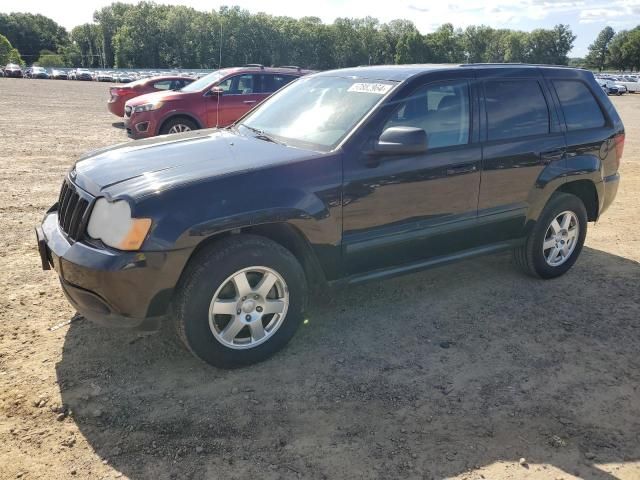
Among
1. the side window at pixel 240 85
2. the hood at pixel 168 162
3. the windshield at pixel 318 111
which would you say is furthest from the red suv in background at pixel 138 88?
the hood at pixel 168 162

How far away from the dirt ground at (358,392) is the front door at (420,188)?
613 millimetres

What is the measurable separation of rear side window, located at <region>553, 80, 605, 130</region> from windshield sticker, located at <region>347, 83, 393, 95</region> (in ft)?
5.86

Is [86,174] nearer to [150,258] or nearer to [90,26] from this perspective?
[150,258]

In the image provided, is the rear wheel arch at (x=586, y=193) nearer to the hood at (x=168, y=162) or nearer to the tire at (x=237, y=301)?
the hood at (x=168, y=162)

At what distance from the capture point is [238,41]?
120 metres

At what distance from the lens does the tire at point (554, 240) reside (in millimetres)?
4847

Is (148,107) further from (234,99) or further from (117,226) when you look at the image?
(117,226)

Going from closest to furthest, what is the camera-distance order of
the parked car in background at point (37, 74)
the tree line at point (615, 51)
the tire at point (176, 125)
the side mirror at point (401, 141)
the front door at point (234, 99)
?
the side mirror at point (401, 141)
the tire at point (176, 125)
the front door at point (234, 99)
the parked car in background at point (37, 74)
the tree line at point (615, 51)

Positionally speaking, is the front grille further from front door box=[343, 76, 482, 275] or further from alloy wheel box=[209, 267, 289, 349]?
front door box=[343, 76, 482, 275]

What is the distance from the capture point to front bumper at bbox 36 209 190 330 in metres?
2.98

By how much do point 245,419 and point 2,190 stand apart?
231 inches

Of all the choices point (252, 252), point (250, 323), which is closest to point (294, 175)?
point (252, 252)

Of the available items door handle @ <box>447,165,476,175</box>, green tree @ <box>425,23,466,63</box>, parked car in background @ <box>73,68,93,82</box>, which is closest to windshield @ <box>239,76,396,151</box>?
door handle @ <box>447,165,476,175</box>

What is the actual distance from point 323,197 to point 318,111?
0.94 meters
